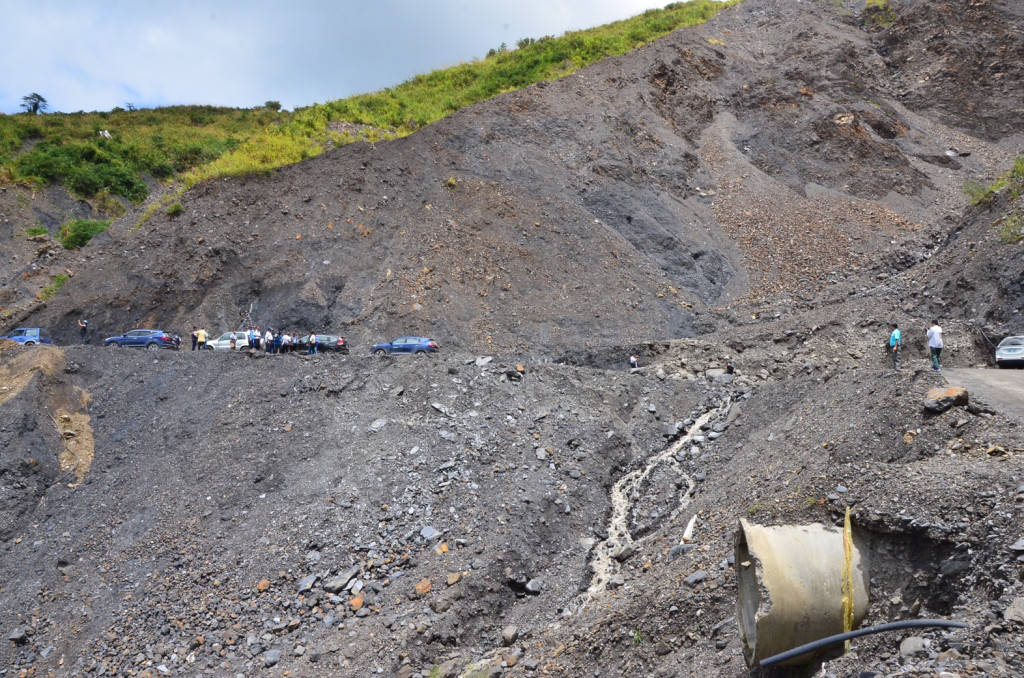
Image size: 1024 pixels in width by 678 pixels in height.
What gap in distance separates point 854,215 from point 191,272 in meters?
26.6

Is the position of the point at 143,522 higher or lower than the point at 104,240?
lower

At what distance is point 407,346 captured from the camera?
954 inches

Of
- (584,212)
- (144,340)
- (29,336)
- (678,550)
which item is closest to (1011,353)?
(678,550)

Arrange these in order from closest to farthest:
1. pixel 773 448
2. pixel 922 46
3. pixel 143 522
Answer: pixel 773 448, pixel 143 522, pixel 922 46

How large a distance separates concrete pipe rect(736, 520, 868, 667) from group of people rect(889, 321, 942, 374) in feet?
30.4

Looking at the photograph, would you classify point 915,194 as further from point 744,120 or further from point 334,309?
point 334,309

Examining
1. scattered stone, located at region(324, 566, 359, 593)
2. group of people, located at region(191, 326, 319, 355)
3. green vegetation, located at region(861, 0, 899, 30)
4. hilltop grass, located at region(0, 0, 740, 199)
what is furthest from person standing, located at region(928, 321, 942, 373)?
green vegetation, located at region(861, 0, 899, 30)

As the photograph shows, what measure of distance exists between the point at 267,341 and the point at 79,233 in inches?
675

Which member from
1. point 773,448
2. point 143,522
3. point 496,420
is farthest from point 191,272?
point 773,448

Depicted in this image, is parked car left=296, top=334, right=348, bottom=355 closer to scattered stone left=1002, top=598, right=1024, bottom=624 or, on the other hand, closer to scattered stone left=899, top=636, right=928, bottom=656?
scattered stone left=899, top=636, right=928, bottom=656

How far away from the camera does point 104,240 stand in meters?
31.7

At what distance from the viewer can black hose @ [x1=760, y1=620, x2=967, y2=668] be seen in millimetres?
7805

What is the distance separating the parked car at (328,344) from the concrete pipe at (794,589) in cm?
1792

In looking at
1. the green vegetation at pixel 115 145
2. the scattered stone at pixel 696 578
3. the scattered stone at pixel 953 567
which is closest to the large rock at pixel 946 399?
the scattered stone at pixel 953 567
